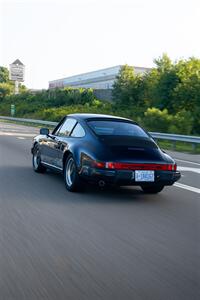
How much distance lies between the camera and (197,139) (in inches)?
718

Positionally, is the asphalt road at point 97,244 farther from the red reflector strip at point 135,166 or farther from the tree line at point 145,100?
the tree line at point 145,100

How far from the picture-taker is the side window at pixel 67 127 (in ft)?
29.5

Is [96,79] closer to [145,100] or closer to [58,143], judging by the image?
[145,100]

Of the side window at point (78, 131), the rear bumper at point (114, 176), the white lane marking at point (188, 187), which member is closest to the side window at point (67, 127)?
the side window at point (78, 131)

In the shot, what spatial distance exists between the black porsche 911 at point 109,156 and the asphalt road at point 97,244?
349 millimetres

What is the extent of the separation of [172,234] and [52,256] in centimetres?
168

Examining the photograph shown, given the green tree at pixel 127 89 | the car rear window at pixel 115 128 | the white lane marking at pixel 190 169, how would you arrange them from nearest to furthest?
the car rear window at pixel 115 128 → the white lane marking at pixel 190 169 → the green tree at pixel 127 89

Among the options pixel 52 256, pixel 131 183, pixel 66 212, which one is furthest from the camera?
pixel 131 183

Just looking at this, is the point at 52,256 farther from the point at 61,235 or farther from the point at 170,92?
the point at 170,92

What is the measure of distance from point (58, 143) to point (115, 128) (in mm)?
1200

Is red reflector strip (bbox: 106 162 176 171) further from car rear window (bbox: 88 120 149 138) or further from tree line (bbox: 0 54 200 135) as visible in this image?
tree line (bbox: 0 54 200 135)

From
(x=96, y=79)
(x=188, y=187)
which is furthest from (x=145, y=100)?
(x=188, y=187)

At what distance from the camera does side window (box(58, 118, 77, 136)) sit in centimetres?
898

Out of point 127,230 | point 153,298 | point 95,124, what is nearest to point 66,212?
point 127,230
